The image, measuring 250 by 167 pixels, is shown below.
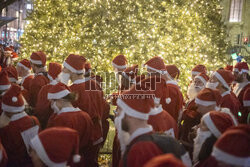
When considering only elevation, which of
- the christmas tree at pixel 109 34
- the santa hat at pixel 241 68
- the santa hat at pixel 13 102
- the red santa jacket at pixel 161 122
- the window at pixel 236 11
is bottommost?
the red santa jacket at pixel 161 122

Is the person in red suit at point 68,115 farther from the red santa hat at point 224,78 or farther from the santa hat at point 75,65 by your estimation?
the red santa hat at point 224,78

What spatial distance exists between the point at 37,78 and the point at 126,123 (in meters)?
3.82

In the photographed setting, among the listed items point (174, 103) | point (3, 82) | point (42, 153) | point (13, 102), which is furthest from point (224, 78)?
point (3, 82)

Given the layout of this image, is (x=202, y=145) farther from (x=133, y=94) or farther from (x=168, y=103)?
(x=168, y=103)

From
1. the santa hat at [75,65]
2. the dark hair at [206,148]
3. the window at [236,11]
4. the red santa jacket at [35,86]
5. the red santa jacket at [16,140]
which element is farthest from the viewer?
the window at [236,11]

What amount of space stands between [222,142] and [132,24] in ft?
38.8

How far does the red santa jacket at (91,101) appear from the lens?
514 centimetres

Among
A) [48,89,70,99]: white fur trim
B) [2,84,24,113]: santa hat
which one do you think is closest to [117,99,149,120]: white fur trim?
[48,89,70,99]: white fur trim

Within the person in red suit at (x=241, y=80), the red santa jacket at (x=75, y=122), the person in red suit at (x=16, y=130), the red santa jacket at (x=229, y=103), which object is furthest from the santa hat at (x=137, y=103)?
the person in red suit at (x=241, y=80)

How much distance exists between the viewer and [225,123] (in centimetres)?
343

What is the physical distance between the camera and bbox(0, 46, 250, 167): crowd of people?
2.45 m

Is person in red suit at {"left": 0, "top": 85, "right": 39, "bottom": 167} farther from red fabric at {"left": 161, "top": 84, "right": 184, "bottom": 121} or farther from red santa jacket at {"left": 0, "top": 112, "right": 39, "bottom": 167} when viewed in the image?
red fabric at {"left": 161, "top": 84, "right": 184, "bottom": 121}

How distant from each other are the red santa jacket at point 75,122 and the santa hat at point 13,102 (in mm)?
530

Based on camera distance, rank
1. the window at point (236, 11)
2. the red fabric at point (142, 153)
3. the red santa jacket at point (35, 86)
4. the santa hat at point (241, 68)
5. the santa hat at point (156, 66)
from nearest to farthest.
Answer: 1. the red fabric at point (142, 153)
2. the santa hat at point (156, 66)
3. the red santa jacket at point (35, 86)
4. the santa hat at point (241, 68)
5. the window at point (236, 11)
